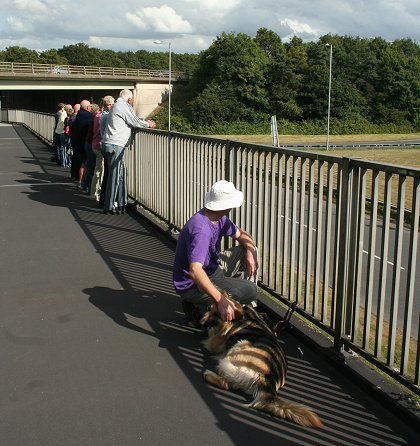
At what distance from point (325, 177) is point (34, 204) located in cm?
779

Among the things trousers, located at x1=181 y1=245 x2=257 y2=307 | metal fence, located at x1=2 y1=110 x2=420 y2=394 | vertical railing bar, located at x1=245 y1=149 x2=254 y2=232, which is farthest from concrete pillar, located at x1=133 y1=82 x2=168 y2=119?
trousers, located at x1=181 y1=245 x2=257 y2=307

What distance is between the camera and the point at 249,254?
5051 millimetres

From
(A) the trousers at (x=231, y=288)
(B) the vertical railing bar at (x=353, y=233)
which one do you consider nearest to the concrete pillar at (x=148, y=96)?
(A) the trousers at (x=231, y=288)

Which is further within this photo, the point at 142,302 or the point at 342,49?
the point at 342,49

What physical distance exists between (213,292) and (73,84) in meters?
75.5

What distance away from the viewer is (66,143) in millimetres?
17703

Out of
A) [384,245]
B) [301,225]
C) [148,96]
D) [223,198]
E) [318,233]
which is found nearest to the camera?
[384,245]

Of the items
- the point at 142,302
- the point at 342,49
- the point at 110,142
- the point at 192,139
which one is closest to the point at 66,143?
the point at 110,142

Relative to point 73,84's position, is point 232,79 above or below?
above

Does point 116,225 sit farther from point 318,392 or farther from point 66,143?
point 66,143

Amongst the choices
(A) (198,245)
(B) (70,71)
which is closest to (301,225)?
(A) (198,245)

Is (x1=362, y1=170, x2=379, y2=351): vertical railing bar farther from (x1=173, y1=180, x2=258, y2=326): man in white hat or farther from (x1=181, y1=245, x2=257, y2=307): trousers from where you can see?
(x1=181, y1=245, x2=257, y2=307): trousers

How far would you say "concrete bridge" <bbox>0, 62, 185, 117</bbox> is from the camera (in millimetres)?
69925

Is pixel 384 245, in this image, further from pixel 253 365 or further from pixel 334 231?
pixel 253 365
